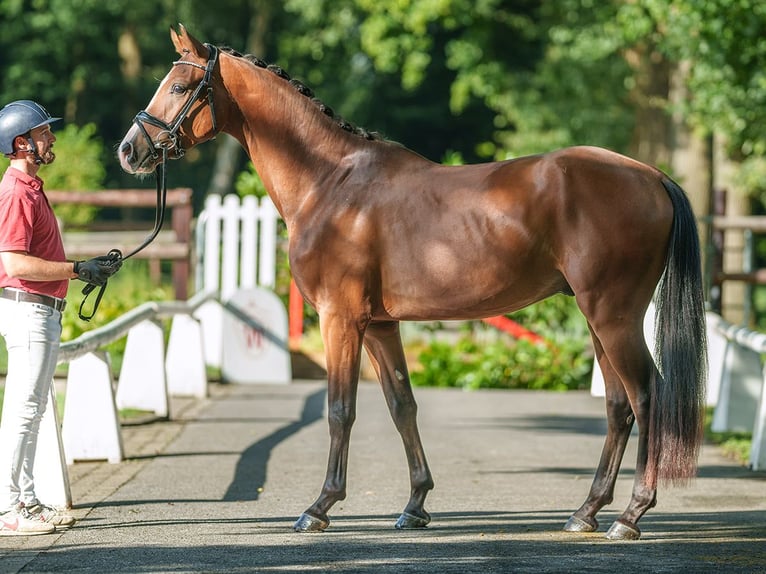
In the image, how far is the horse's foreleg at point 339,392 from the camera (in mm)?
7145

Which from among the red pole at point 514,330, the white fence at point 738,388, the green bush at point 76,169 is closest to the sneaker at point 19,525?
the white fence at point 738,388

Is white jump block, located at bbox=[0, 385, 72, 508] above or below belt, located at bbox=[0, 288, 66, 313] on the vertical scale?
below

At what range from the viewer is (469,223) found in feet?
23.3

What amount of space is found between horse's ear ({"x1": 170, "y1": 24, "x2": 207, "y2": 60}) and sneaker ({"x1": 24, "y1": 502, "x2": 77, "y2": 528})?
2564mm

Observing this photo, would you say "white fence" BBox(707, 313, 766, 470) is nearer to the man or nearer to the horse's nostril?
the horse's nostril

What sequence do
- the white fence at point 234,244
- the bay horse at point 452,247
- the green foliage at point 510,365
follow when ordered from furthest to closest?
1. the white fence at point 234,244
2. the green foliage at point 510,365
3. the bay horse at point 452,247

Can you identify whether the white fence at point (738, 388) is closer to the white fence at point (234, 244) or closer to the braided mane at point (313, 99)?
the braided mane at point (313, 99)

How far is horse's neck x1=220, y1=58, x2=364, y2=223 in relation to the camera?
24.6 ft

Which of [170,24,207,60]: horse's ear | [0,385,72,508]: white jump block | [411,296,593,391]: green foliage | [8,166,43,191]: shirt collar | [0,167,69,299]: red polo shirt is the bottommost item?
[411,296,593,391]: green foliage

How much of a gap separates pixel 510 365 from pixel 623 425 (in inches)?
340

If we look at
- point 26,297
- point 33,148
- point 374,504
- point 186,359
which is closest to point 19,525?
point 26,297

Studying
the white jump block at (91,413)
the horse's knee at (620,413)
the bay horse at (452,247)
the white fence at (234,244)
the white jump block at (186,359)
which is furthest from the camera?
the white fence at (234,244)

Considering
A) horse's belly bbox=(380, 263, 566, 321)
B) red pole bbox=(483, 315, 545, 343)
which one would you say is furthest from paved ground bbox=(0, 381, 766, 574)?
red pole bbox=(483, 315, 545, 343)

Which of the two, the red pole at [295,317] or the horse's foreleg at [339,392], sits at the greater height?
the horse's foreleg at [339,392]
